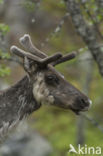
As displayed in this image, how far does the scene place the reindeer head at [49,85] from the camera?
8445mm

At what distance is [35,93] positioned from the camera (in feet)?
28.6

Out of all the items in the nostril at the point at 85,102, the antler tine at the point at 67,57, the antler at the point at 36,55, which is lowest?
the nostril at the point at 85,102

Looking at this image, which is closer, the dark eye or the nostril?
the nostril

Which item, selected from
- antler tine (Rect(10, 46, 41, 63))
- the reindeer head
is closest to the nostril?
the reindeer head

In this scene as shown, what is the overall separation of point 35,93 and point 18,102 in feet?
1.08

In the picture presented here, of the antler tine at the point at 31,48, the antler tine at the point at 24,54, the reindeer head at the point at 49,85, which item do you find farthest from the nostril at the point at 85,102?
the antler tine at the point at 31,48

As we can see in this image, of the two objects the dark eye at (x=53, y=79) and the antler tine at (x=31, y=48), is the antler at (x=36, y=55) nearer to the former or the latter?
the antler tine at (x=31, y=48)

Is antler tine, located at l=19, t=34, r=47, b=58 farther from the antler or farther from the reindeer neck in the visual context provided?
the reindeer neck

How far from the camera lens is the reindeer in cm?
848

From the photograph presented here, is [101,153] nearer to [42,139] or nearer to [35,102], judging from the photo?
[35,102]

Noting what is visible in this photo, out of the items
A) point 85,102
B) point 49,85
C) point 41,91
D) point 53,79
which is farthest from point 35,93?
point 85,102

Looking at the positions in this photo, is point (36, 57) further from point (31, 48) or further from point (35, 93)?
point (35, 93)

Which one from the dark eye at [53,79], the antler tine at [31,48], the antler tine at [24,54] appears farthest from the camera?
the antler tine at [31,48]

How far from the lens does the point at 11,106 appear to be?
28.5ft
